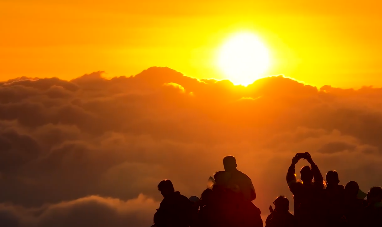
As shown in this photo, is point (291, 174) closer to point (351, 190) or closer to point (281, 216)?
point (281, 216)

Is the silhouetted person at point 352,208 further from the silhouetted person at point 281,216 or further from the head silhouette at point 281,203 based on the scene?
the head silhouette at point 281,203

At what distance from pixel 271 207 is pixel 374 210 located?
101 inches

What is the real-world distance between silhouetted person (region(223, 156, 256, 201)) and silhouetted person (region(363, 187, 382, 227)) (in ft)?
9.57

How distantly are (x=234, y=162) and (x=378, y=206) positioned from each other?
365 centimetres

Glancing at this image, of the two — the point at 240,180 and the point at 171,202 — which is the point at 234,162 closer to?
the point at 240,180

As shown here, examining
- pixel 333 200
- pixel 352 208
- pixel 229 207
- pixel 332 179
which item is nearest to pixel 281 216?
pixel 229 207

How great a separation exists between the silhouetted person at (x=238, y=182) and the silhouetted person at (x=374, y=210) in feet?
9.57

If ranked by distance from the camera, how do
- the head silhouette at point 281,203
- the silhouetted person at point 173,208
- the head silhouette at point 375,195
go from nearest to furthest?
the head silhouette at point 281,203, the silhouetted person at point 173,208, the head silhouette at point 375,195

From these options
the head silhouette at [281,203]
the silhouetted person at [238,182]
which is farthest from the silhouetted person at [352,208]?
the silhouetted person at [238,182]

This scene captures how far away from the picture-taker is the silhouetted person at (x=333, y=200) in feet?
58.6

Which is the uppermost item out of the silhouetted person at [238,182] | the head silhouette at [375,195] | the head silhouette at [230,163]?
the head silhouette at [230,163]

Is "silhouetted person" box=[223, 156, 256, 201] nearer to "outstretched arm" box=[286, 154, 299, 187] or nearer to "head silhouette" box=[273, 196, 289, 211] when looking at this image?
"head silhouette" box=[273, 196, 289, 211]

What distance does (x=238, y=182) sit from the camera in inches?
675

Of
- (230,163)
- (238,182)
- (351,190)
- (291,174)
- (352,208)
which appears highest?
(230,163)
